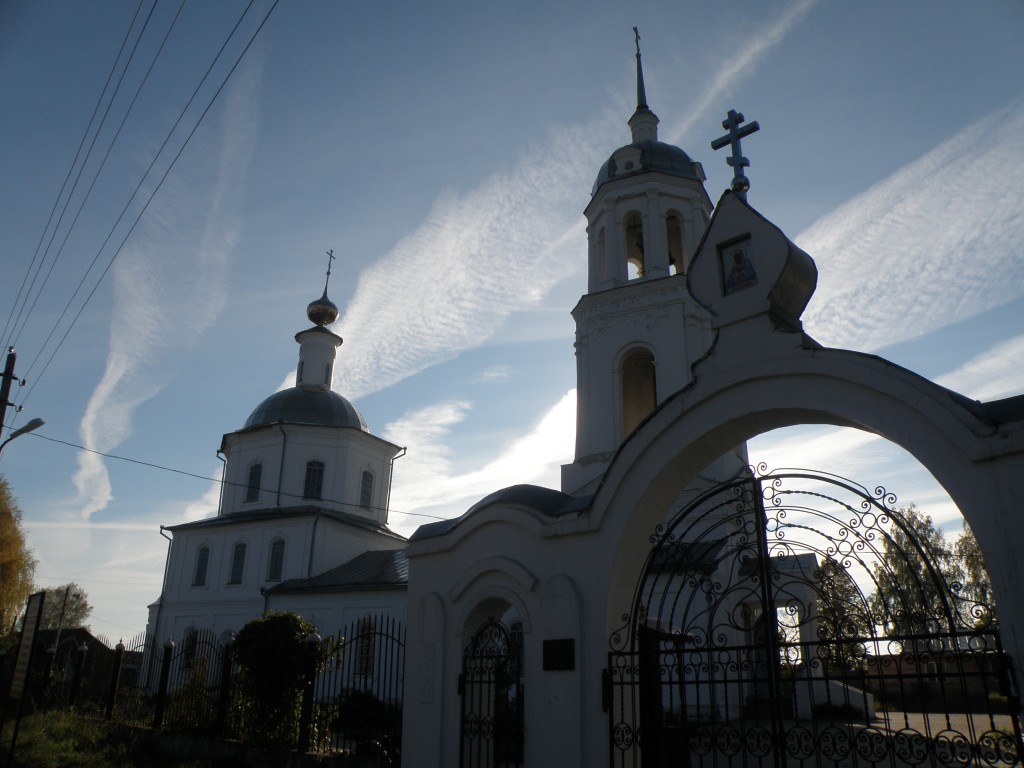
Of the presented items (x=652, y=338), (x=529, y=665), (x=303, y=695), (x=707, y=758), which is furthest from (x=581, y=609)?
(x=652, y=338)

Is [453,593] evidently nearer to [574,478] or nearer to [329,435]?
[574,478]

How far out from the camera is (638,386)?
66.2 feet

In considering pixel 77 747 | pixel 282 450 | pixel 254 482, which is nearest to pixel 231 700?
pixel 77 747

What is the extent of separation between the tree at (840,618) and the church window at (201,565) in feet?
87.7

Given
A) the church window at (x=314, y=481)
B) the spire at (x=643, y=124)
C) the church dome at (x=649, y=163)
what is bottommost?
the church window at (x=314, y=481)

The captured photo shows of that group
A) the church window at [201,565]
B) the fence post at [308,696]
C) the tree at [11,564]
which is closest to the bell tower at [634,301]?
the fence post at [308,696]

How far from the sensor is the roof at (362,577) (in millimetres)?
24438

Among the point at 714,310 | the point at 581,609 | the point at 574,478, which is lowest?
the point at 581,609

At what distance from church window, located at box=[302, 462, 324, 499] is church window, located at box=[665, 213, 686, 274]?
15693 millimetres

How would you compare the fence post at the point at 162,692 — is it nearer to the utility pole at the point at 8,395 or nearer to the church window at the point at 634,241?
the utility pole at the point at 8,395

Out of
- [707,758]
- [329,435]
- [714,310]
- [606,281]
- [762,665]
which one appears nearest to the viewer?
[762,665]

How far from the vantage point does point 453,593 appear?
8562 mm

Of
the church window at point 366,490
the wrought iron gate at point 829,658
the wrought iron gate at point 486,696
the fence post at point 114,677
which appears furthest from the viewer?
the church window at point 366,490

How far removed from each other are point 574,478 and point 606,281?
5255 millimetres
